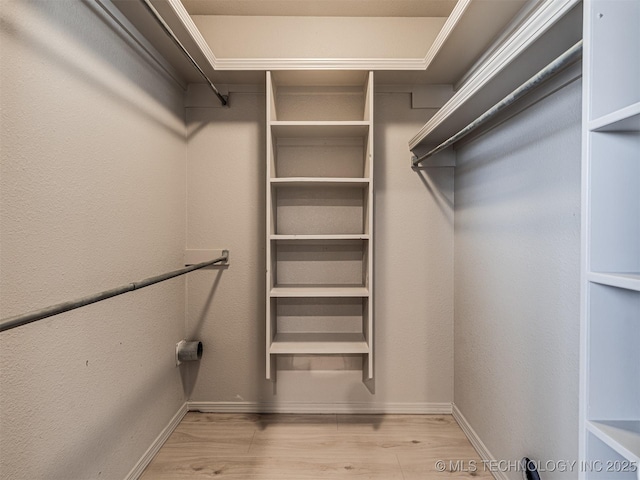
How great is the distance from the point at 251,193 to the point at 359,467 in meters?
1.50

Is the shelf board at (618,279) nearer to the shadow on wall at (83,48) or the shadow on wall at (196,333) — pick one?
the shadow on wall at (83,48)

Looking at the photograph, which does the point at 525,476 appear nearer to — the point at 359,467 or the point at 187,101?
the point at 359,467

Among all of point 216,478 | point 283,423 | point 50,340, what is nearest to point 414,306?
point 283,423

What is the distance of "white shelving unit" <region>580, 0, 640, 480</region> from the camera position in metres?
0.66

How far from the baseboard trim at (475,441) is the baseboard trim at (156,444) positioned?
154 centimetres

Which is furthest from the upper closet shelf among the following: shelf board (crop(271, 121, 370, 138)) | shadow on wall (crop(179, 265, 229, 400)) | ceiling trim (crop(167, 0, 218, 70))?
shadow on wall (crop(179, 265, 229, 400))

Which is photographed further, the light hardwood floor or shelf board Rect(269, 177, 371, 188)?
shelf board Rect(269, 177, 371, 188)

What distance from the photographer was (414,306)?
194 centimetres

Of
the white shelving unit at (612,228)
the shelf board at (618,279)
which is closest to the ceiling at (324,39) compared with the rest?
the white shelving unit at (612,228)

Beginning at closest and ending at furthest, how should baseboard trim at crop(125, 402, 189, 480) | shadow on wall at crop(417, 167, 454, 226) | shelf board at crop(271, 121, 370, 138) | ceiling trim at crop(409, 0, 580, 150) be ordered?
1. ceiling trim at crop(409, 0, 580, 150)
2. baseboard trim at crop(125, 402, 189, 480)
3. shelf board at crop(271, 121, 370, 138)
4. shadow on wall at crop(417, 167, 454, 226)

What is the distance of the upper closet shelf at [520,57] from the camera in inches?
31.9

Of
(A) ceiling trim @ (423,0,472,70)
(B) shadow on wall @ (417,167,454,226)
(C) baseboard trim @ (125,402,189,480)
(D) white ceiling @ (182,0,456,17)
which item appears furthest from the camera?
(B) shadow on wall @ (417,167,454,226)

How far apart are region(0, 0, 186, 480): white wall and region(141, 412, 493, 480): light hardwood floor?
0.78ft

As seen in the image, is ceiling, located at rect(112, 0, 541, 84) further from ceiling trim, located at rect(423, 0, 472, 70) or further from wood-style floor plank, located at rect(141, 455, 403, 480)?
wood-style floor plank, located at rect(141, 455, 403, 480)
